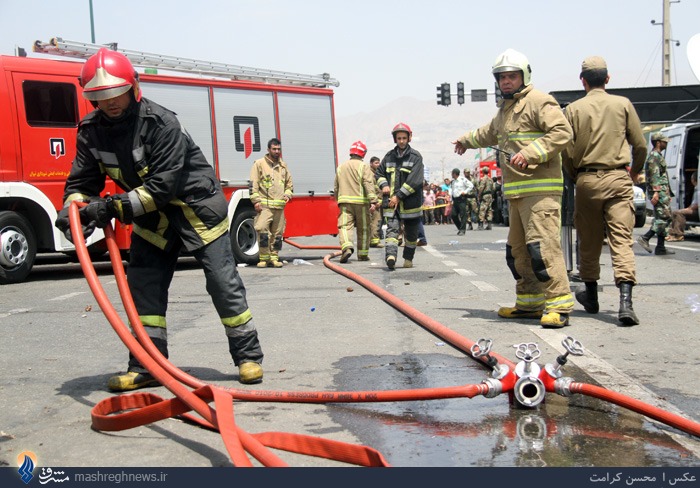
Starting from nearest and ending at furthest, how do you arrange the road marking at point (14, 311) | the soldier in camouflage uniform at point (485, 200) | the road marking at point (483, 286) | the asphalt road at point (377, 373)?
the asphalt road at point (377, 373) < the road marking at point (14, 311) < the road marking at point (483, 286) < the soldier in camouflage uniform at point (485, 200)

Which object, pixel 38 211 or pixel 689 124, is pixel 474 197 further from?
pixel 38 211

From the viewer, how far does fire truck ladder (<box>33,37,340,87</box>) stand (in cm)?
1259

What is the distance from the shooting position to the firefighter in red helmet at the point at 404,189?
12.3 metres

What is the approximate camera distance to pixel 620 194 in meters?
7.03

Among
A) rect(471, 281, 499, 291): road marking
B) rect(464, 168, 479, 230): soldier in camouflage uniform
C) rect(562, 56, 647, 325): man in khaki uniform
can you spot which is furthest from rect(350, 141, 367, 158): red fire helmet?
rect(464, 168, 479, 230): soldier in camouflage uniform

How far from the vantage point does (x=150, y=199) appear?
4.71m

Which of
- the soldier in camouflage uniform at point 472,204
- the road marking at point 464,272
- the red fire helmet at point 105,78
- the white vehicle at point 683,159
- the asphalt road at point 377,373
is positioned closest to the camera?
the asphalt road at point 377,373

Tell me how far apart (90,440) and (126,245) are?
872 cm

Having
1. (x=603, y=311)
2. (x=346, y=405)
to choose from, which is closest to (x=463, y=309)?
(x=603, y=311)

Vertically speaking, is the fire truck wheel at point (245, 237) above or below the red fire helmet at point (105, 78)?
below

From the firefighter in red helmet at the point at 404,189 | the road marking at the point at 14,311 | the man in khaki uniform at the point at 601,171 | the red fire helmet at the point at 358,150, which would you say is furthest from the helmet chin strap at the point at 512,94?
the red fire helmet at the point at 358,150

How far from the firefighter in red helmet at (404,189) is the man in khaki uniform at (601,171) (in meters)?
4.92

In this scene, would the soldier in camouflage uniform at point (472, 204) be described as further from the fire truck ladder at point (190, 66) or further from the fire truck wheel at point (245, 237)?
the fire truck wheel at point (245, 237)

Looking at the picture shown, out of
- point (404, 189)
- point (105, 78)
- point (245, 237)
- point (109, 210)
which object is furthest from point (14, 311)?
point (245, 237)
